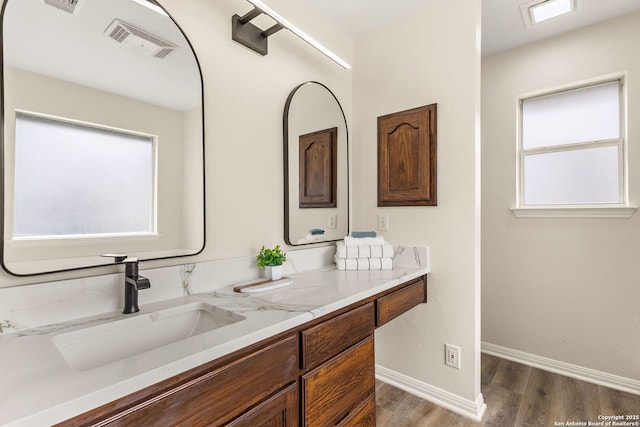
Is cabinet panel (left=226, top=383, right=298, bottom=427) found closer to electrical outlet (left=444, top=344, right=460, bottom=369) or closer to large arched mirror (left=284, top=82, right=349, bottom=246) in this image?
large arched mirror (left=284, top=82, right=349, bottom=246)

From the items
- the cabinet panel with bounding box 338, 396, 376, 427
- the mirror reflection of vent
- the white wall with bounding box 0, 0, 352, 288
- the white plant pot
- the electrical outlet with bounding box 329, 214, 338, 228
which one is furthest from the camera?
the electrical outlet with bounding box 329, 214, 338, 228

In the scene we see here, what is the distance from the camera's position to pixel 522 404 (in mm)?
1911

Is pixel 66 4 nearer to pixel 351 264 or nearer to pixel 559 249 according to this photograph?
pixel 351 264

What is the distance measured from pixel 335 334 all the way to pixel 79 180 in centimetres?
105

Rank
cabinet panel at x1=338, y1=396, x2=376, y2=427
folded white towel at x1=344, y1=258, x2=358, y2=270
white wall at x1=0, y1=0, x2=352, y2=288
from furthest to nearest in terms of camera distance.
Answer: folded white towel at x1=344, y1=258, x2=358, y2=270 → white wall at x1=0, y1=0, x2=352, y2=288 → cabinet panel at x1=338, y1=396, x2=376, y2=427

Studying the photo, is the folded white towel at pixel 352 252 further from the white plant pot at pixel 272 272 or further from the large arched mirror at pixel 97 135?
the large arched mirror at pixel 97 135

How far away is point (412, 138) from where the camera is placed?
6.57 feet

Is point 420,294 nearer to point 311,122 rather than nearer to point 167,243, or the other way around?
point 311,122

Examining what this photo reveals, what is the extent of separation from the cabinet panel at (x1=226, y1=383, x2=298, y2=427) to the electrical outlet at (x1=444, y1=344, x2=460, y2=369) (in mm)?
1217

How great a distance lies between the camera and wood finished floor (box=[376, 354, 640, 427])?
5.79ft

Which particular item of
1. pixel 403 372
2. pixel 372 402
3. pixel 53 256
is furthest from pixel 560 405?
pixel 53 256

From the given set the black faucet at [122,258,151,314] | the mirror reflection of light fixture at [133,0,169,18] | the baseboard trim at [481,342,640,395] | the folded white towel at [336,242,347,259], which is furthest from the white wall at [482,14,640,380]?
the black faucet at [122,258,151,314]

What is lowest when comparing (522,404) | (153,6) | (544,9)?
(522,404)

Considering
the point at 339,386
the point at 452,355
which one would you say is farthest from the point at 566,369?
the point at 339,386
